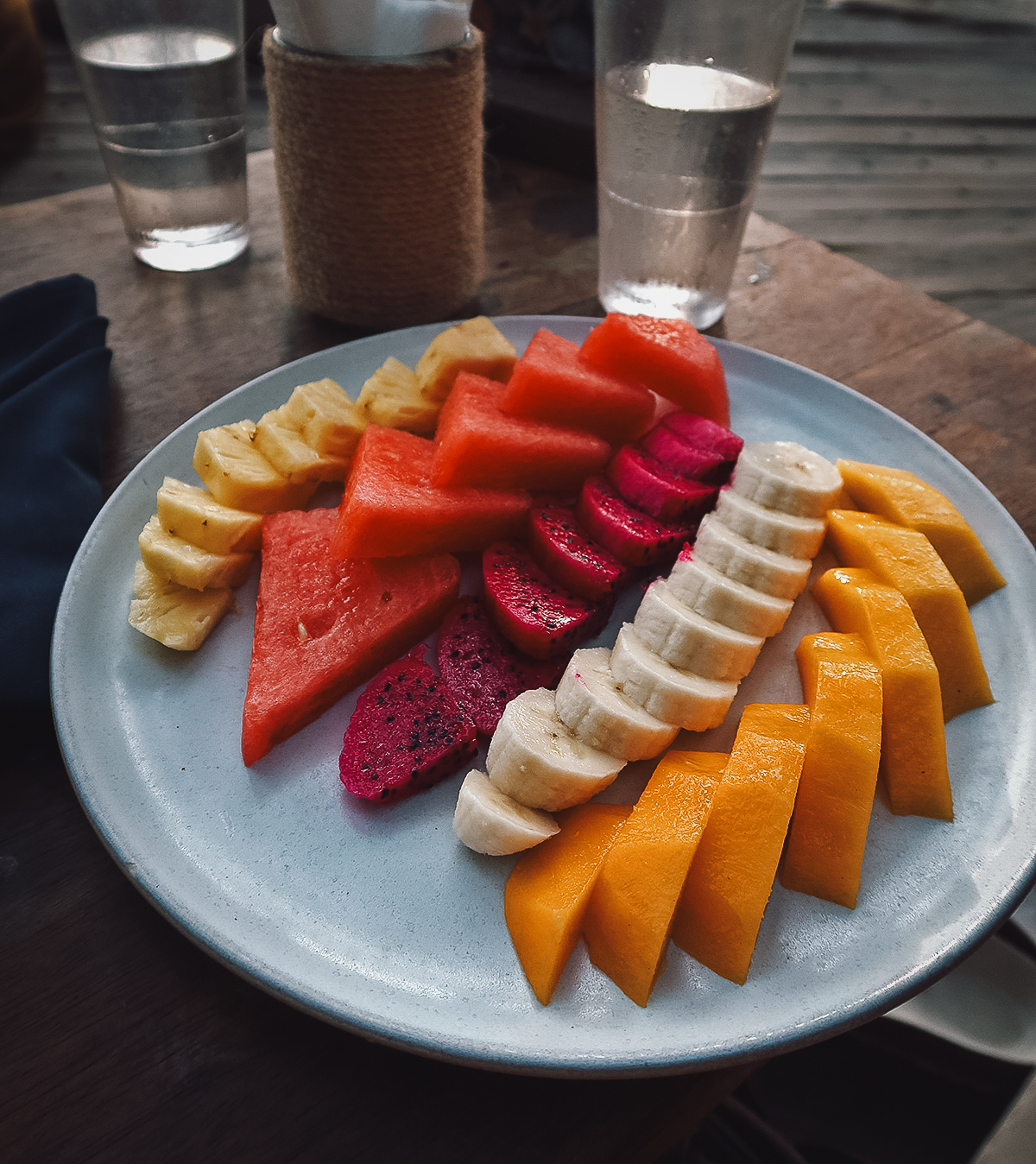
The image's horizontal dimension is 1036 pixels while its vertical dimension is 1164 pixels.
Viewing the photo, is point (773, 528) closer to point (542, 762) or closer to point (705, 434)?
point (705, 434)

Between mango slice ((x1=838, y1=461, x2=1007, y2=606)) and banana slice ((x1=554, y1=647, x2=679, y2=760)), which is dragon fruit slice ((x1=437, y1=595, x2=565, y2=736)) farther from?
mango slice ((x1=838, y1=461, x2=1007, y2=606))

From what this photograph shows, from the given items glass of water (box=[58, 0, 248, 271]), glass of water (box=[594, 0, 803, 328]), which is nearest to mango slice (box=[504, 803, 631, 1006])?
glass of water (box=[594, 0, 803, 328])

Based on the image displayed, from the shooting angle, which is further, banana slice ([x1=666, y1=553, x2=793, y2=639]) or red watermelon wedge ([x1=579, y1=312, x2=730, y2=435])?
red watermelon wedge ([x1=579, y1=312, x2=730, y2=435])

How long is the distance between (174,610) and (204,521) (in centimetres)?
13

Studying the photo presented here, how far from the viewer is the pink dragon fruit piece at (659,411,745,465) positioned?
1.31 m

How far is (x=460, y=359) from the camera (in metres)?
1.38

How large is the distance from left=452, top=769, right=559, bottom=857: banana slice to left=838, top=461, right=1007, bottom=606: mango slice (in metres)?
0.71

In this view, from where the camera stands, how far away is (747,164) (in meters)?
1.58

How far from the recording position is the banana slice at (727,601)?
1.09 m

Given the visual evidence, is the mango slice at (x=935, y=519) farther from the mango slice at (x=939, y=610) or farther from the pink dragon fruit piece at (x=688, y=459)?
the pink dragon fruit piece at (x=688, y=459)

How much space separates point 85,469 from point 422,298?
2.48 ft

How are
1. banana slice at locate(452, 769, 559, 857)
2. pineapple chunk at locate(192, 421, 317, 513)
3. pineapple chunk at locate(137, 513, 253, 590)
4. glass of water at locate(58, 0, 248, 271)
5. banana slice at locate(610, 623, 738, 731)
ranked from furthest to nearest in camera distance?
glass of water at locate(58, 0, 248, 271)
pineapple chunk at locate(192, 421, 317, 513)
pineapple chunk at locate(137, 513, 253, 590)
banana slice at locate(610, 623, 738, 731)
banana slice at locate(452, 769, 559, 857)

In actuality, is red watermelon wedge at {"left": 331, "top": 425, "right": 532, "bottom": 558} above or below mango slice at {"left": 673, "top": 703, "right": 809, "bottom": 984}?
above

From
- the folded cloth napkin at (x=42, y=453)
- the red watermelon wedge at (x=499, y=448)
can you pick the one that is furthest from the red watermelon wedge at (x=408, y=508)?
the folded cloth napkin at (x=42, y=453)
